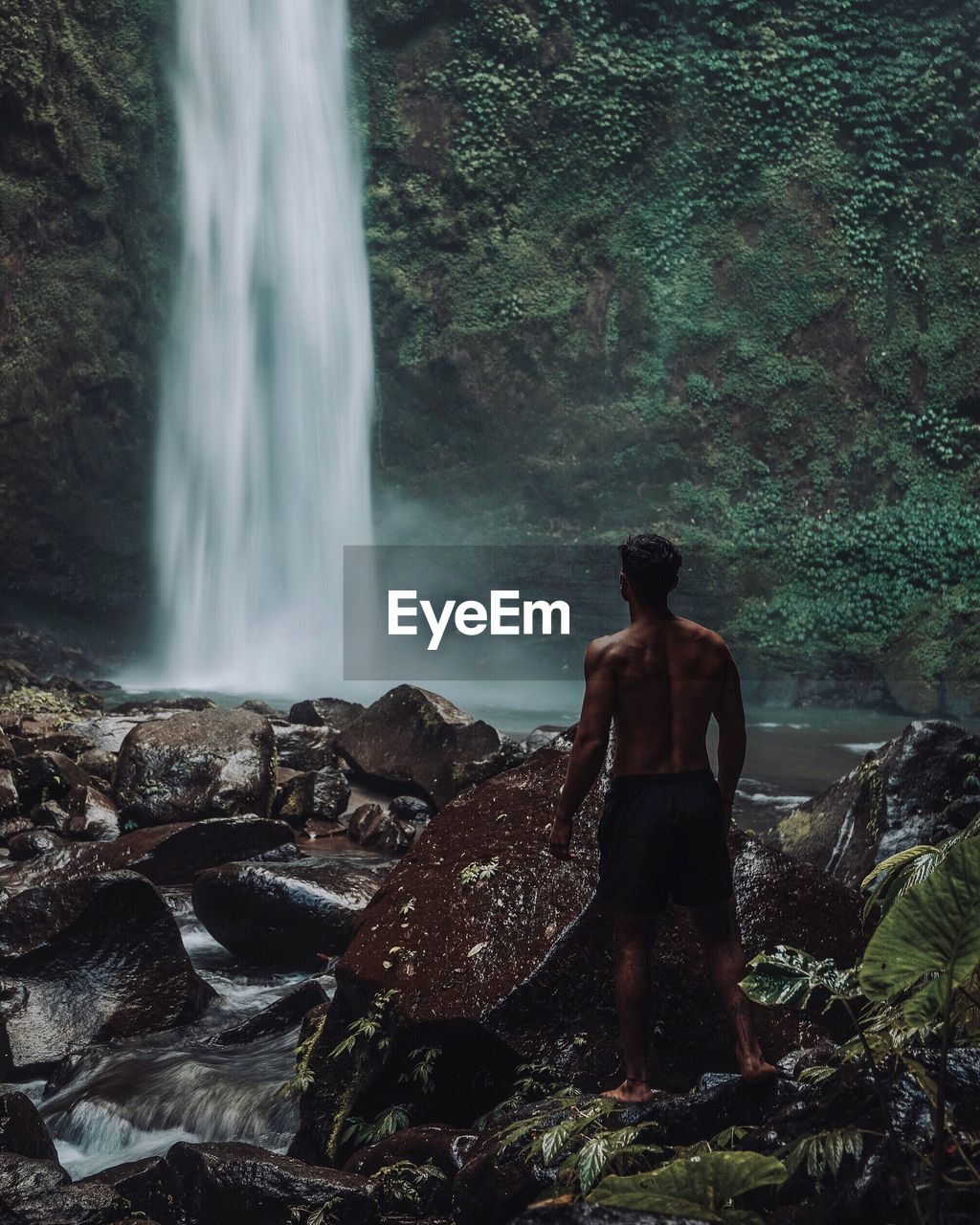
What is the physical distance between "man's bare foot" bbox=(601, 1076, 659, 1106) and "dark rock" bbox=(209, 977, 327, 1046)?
224cm

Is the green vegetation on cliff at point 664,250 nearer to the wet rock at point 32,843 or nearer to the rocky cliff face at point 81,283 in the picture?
the rocky cliff face at point 81,283

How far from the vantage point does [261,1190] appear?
122 inches

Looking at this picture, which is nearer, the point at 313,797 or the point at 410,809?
the point at 313,797

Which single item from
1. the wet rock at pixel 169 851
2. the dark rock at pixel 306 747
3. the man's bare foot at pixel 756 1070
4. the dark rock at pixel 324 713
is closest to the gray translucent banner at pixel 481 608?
the dark rock at pixel 324 713

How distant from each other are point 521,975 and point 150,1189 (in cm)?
133

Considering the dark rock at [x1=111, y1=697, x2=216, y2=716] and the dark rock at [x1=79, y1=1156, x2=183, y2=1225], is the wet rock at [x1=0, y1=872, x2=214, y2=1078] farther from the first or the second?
the dark rock at [x1=111, y1=697, x2=216, y2=716]

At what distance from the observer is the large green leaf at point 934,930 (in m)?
1.90

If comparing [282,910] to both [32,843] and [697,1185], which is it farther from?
[697,1185]

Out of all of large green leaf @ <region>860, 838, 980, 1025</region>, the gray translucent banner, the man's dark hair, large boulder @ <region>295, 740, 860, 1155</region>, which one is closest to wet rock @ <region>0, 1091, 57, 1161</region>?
large boulder @ <region>295, 740, 860, 1155</region>

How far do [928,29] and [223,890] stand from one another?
83.4ft

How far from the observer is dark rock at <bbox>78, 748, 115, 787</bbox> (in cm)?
887

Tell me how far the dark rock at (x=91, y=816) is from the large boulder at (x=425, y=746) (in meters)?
2.46

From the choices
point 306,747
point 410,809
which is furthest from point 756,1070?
point 306,747

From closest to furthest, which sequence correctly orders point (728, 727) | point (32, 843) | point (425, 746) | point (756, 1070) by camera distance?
1. point (756, 1070)
2. point (728, 727)
3. point (32, 843)
4. point (425, 746)
